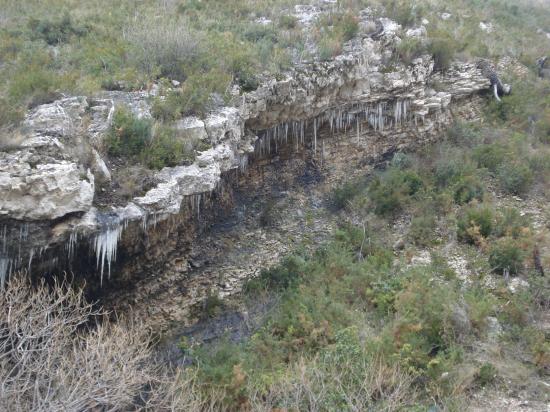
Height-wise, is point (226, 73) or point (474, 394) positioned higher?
point (226, 73)

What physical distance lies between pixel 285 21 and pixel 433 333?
10334 mm

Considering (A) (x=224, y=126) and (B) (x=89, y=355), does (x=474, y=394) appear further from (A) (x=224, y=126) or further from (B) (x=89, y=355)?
(A) (x=224, y=126)

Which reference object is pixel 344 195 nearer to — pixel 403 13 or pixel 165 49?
pixel 165 49

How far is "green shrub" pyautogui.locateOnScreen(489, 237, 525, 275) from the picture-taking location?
33.8 ft

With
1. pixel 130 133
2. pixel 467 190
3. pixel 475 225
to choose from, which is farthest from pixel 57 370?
pixel 467 190

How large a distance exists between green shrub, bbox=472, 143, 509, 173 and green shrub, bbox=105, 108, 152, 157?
9098 mm

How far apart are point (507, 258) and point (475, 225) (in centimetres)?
138

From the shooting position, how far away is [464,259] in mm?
11031

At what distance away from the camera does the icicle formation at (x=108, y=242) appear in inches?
302

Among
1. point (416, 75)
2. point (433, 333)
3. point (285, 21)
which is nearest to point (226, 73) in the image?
point (285, 21)

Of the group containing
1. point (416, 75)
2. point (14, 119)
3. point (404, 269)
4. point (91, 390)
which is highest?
point (14, 119)

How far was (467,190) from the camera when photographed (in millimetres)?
12789

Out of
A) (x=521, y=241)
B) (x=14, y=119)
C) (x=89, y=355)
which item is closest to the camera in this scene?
(x=89, y=355)

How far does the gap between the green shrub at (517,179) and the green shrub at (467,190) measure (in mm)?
627
